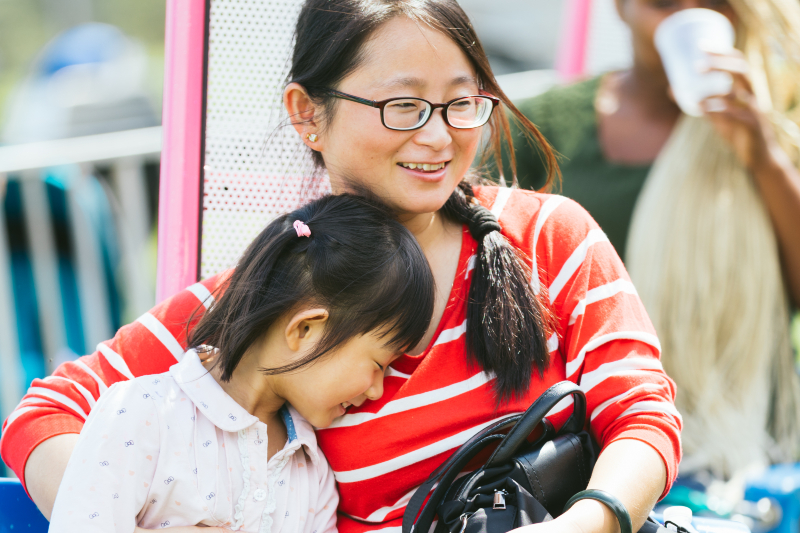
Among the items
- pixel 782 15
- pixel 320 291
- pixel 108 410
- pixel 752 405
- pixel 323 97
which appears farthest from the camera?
pixel 782 15

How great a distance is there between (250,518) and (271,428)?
0.55 feet

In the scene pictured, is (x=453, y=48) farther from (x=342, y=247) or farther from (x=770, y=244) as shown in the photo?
A: (x=770, y=244)

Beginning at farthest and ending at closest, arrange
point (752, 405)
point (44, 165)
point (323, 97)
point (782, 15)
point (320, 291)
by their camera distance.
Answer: point (44, 165), point (782, 15), point (752, 405), point (323, 97), point (320, 291)

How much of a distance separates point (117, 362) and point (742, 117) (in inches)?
74.3

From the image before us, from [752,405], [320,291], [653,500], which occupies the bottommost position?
[752,405]

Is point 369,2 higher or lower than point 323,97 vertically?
higher

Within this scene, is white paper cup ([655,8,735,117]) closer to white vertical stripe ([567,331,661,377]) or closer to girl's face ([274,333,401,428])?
white vertical stripe ([567,331,661,377])

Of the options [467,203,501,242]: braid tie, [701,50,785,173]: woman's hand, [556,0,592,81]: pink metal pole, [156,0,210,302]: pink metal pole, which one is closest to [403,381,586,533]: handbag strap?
[467,203,501,242]: braid tie

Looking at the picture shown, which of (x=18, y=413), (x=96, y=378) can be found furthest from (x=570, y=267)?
(x=18, y=413)

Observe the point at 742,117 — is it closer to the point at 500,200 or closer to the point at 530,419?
the point at 500,200

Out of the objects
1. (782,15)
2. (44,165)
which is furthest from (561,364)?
(44,165)

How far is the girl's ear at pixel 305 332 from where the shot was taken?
1360 millimetres

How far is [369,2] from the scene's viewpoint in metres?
1.44

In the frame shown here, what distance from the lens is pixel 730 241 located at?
7.94 feet
